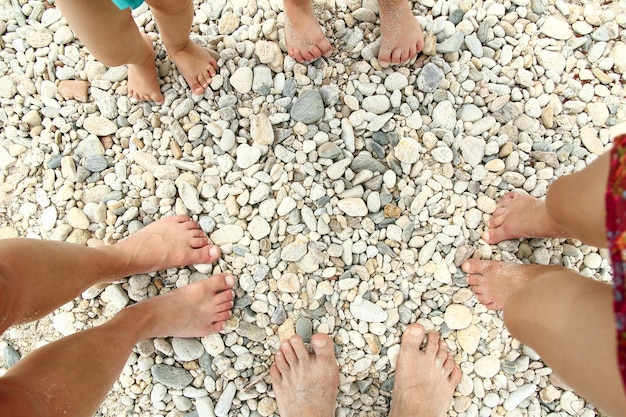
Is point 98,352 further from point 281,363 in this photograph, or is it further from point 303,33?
point 303,33

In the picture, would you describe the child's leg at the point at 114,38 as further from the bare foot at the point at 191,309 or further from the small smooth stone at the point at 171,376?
the small smooth stone at the point at 171,376

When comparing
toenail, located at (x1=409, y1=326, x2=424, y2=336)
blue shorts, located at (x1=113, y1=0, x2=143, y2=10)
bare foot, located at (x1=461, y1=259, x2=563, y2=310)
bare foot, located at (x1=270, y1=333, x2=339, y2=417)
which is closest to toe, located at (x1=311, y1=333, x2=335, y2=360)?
bare foot, located at (x1=270, y1=333, x2=339, y2=417)

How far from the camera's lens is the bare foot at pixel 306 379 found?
1.52 meters

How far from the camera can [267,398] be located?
61.6 inches

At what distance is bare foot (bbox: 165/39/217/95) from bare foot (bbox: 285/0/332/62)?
267 mm

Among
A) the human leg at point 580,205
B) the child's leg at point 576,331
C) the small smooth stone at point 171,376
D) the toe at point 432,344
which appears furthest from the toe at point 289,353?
the human leg at point 580,205

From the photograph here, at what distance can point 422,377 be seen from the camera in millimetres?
1518

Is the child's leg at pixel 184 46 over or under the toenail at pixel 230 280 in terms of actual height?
over

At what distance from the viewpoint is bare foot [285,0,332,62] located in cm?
160

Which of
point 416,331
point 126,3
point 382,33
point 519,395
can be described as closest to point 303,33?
point 382,33

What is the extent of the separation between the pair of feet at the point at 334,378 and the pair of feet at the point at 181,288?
247 millimetres

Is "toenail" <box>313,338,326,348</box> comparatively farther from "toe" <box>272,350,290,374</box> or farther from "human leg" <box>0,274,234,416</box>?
"human leg" <box>0,274,234,416</box>

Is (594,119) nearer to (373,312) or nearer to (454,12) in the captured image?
(454,12)

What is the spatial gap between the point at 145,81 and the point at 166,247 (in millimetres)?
526
